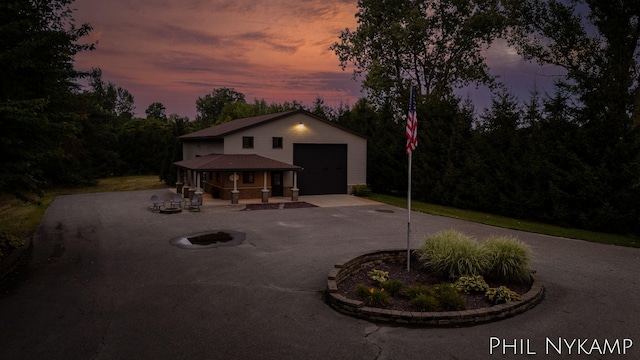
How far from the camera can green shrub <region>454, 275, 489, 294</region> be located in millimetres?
8000

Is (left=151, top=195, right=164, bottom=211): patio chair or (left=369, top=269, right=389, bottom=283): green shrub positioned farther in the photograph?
(left=151, top=195, right=164, bottom=211): patio chair

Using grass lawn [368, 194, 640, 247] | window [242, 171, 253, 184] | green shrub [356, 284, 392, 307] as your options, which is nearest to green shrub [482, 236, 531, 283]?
green shrub [356, 284, 392, 307]

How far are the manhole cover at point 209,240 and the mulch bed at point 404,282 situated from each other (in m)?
5.21

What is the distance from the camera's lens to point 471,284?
809 centimetres

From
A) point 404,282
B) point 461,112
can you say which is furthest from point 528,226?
point 404,282

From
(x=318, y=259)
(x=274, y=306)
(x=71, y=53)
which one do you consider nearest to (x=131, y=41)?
(x=71, y=53)

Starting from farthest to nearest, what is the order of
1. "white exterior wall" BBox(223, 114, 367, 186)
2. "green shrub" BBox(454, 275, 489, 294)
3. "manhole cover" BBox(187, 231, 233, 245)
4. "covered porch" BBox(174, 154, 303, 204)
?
"white exterior wall" BBox(223, 114, 367, 186) < "covered porch" BBox(174, 154, 303, 204) < "manhole cover" BBox(187, 231, 233, 245) < "green shrub" BBox(454, 275, 489, 294)

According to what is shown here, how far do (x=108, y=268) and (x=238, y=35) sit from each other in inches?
786

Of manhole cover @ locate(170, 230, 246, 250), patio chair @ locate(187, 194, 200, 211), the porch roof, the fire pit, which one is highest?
the porch roof

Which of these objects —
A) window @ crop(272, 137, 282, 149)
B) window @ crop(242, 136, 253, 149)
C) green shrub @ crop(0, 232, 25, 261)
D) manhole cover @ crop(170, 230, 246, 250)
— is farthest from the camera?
window @ crop(272, 137, 282, 149)

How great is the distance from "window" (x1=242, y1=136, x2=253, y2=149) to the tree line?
9272mm

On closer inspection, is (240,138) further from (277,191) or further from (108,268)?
(108,268)

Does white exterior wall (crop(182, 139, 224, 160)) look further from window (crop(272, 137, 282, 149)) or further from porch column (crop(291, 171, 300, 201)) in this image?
porch column (crop(291, 171, 300, 201))

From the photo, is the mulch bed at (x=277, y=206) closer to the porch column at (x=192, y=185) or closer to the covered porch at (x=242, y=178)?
the covered porch at (x=242, y=178)
